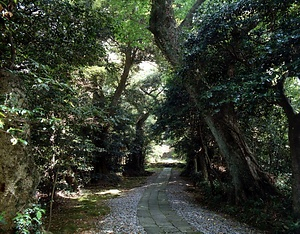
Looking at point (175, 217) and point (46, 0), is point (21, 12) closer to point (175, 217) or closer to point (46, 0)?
point (46, 0)

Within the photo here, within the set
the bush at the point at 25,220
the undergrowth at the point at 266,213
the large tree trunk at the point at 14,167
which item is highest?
the large tree trunk at the point at 14,167

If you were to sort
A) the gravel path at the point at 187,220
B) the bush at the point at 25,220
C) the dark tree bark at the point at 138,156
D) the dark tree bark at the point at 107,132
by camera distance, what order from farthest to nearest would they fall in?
the dark tree bark at the point at 138,156
the dark tree bark at the point at 107,132
the gravel path at the point at 187,220
the bush at the point at 25,220

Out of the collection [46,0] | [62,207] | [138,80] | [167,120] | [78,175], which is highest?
[138,80]

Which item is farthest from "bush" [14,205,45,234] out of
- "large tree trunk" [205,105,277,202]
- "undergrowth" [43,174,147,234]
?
"large tree trunk" [205,105,277,202]

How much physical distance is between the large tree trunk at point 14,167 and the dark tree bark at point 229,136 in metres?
4.27

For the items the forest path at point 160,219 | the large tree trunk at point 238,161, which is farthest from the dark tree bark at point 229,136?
the forest path at point 160,219

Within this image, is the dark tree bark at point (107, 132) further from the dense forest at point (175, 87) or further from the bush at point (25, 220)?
the bush at point (25, 220)

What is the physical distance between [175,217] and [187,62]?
390cm

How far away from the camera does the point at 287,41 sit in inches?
132

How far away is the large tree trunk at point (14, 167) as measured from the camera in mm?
2652

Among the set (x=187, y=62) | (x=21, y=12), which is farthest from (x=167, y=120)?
(x=21, y=12)

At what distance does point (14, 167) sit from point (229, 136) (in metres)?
5.20

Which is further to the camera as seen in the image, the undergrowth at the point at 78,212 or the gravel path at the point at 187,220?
the undergrowth at the point at 78,212

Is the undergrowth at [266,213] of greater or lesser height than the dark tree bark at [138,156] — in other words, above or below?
below
